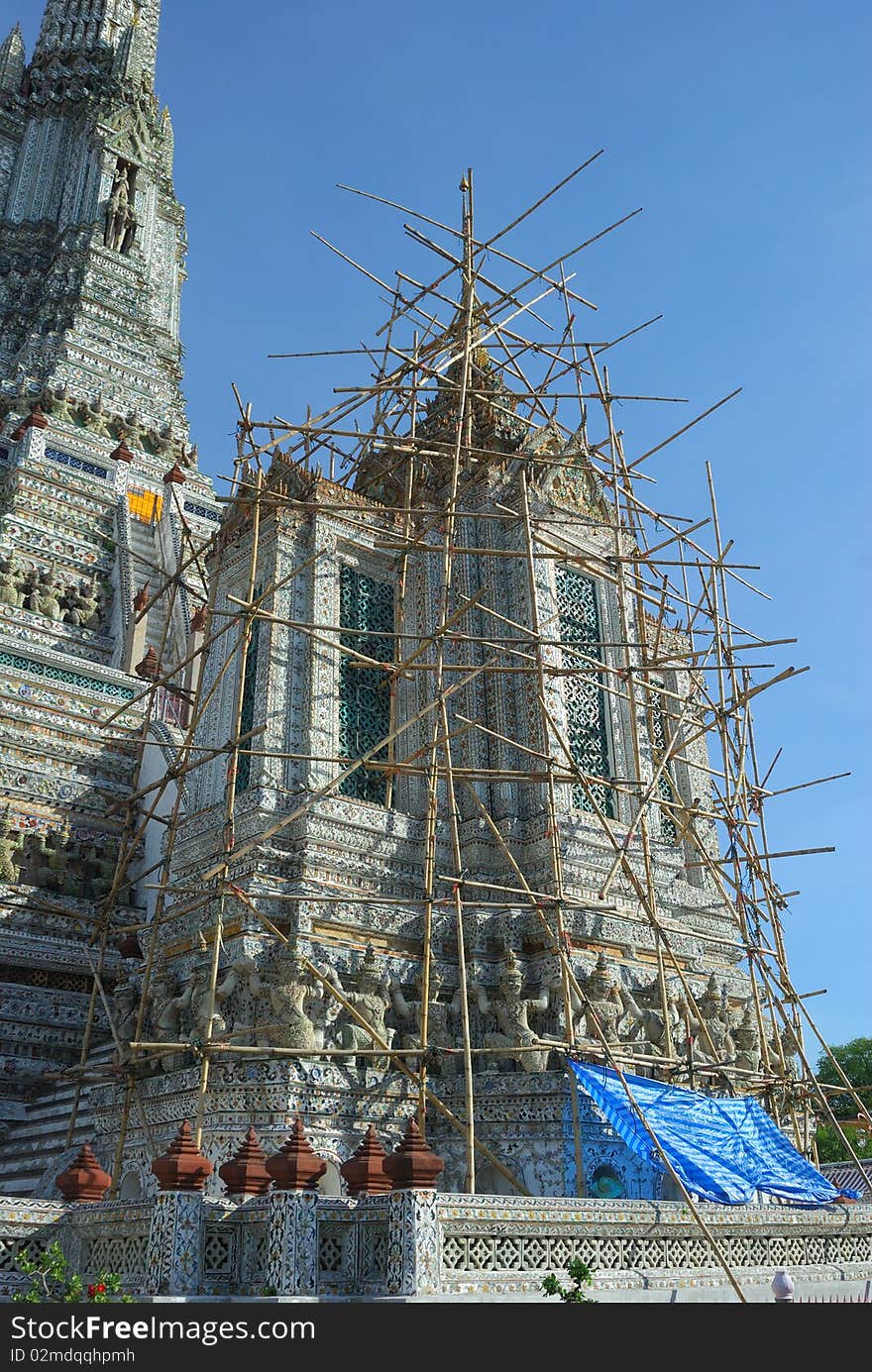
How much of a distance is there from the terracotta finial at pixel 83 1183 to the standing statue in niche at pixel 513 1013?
4265 millimetres

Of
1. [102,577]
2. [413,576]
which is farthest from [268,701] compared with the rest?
[102,577]

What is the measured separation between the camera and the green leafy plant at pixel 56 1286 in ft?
22.0

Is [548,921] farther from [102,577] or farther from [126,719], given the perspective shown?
[102,577]

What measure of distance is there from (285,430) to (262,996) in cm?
720

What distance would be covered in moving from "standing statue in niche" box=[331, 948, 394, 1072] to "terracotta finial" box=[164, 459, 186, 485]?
18.3 metres

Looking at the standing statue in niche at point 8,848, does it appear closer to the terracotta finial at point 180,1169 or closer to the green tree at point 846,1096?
the terracotta finial at point 180,1169

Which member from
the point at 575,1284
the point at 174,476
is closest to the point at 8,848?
the point at 575,1284

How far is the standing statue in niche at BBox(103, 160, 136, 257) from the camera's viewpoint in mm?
36125

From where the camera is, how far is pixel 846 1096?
28172mm

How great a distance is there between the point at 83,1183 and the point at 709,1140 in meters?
5.49

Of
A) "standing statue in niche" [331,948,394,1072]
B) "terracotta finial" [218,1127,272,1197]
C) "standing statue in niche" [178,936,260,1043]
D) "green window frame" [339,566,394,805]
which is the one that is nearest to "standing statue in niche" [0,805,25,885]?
"standing statue in niche" [178,936,260,1043]

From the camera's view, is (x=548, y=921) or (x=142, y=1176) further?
(x=548, y=921)

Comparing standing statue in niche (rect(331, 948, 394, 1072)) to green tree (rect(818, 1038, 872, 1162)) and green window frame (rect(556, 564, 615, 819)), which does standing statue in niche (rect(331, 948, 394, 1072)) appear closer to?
green window frame (rect(556, 564, 615, 819))

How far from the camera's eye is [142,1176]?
11344 millimetres
